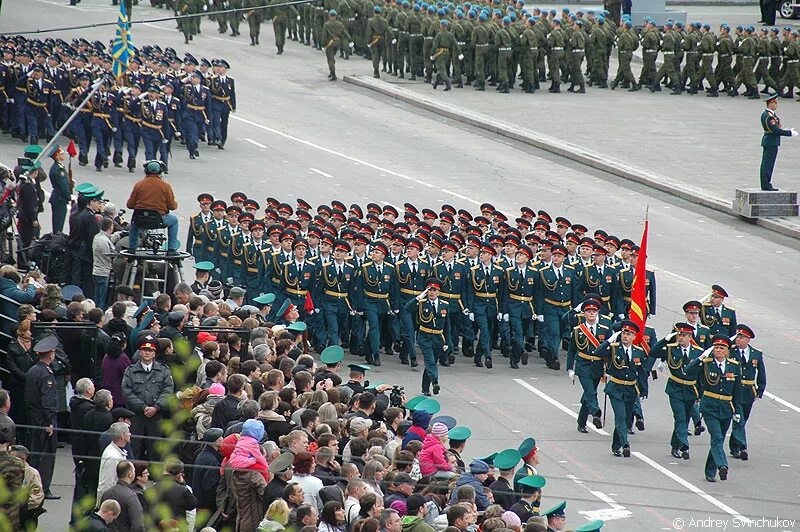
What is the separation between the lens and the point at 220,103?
30.3 m

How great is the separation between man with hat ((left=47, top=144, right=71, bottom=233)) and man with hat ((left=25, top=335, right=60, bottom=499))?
875 centimetres

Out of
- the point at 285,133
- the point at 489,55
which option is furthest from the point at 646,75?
the point at 285,133

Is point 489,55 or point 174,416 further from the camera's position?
point 489,55

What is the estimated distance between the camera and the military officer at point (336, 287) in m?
19.1

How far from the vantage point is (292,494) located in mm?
10812

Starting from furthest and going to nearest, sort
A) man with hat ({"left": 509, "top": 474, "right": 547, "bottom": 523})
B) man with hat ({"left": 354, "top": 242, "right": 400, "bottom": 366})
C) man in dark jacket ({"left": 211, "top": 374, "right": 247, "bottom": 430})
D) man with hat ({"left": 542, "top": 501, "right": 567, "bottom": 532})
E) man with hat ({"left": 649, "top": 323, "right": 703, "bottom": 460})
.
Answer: man with hat ({"left": 354, "top": 242, "right": 400, "bottom": 366})
man with hat ({"left": 649, "top": 323, "right": 703, "bottom": 460})
man in dark jacket ({"left": 211, "top": 374, "right": 247, "bottom": 430})
man with hat ({"left": 509, "top": 474, "right": 547, "bottom": 523})
man with hat ({"left": 542, "top": 501, "right": 567, "bottom": 532})

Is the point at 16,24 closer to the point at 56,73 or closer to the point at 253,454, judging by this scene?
the point at 56,73

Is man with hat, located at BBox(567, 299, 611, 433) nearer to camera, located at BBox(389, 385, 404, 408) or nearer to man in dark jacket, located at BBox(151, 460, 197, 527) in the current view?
camera, located at BBox(389, 385, 404, 408)

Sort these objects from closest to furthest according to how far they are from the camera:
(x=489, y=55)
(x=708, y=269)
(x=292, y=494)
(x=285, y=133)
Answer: (x=292, y=494) < (x=708, y=269) < (x=285, y=133) < (x=489, y=55)

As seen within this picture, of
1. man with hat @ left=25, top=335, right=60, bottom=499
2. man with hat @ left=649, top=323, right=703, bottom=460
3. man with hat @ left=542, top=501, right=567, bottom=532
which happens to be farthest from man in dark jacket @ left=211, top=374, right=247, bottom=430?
man with hat @ left=649, top=323, right=703, bottom=460

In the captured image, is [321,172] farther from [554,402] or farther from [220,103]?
[554,402]

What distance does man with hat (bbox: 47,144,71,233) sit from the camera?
72.3 ft

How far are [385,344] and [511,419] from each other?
3307 millimetres

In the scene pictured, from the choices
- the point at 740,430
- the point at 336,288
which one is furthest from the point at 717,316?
the point at 336,288
